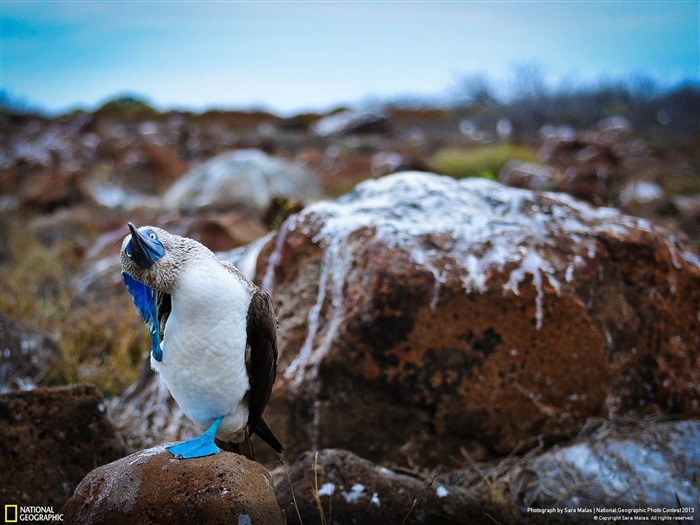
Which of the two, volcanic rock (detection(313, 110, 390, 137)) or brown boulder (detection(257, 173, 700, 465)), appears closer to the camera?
brown boulder (detection(257, 173, 700, 465))

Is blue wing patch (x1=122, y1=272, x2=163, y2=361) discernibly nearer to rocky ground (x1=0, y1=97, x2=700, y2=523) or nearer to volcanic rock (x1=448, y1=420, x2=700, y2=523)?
rocky ground (x1=0, y1=97, x2=700, y2=523)

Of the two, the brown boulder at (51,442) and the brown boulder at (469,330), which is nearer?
the brown boulder at (51,442)

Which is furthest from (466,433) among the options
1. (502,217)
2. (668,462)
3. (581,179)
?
(581,179)

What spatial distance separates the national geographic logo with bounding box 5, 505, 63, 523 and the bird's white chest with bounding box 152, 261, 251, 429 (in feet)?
3.44

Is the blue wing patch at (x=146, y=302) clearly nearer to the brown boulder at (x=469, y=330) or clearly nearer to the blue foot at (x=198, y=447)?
the blue foot at (x=198, y=447)

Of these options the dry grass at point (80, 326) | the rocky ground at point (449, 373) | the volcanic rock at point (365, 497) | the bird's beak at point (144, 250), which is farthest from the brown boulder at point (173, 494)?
the dry grass at point (80, 326)

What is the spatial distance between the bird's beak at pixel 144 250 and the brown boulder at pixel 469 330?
1385 millimetres

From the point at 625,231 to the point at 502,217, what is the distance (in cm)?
65

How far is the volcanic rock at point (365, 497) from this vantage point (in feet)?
8.19

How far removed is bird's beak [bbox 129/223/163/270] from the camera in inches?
69.1

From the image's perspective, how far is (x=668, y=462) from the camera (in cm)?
302

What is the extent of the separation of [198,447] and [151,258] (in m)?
0.66

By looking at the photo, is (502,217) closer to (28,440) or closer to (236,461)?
(236,461)

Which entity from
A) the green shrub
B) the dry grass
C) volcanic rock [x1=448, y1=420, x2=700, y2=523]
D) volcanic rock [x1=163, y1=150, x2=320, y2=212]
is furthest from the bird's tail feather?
the green shrub
